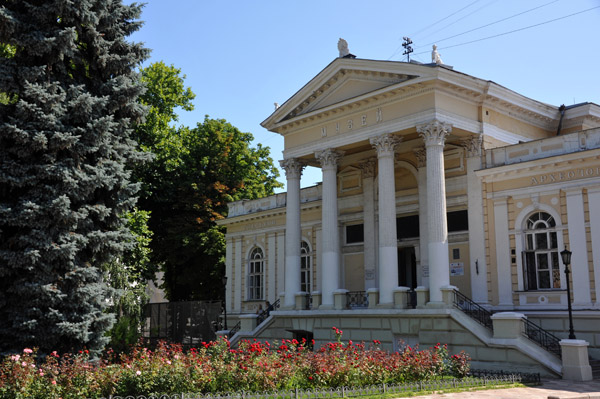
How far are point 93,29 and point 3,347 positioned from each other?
29.5 ft

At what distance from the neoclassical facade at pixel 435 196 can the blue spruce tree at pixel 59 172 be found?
9.22 meters

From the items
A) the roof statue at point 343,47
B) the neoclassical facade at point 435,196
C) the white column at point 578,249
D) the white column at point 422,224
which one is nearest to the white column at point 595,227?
the neoclassical facade at point 435,196

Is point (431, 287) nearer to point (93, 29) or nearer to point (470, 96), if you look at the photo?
point (470, 96)

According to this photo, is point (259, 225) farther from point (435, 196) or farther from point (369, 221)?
point (435, 196)

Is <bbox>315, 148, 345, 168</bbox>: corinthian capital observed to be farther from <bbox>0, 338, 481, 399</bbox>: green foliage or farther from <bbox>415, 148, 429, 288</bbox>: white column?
<bbox>0, 338, 481, 399</bbox>: green foliage

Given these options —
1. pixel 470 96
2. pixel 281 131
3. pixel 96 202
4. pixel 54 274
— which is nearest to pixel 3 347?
pixel 54 274

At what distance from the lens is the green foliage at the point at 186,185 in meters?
35.0

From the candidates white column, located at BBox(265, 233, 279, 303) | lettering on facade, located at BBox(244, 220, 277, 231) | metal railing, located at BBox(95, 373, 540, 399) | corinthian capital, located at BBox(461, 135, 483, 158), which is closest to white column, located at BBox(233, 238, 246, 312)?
lettering on facade, located at BBox(244, 220, 277, 231)

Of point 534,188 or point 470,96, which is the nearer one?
point 534,188

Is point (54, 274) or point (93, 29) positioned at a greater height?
point (93, 29)

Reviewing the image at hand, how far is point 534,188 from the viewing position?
2058cm

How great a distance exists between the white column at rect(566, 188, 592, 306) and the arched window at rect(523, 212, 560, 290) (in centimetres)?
68

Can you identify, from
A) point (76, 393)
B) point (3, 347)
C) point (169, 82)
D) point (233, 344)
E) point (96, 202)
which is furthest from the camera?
point (169, 82)

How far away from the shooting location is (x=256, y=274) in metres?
33.1
